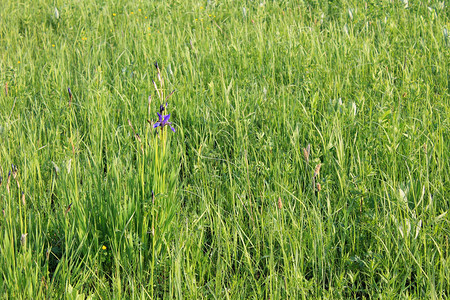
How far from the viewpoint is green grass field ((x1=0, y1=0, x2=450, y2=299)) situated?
5.43 feet

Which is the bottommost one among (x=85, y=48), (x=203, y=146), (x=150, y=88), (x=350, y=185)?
(x=350, y=185)

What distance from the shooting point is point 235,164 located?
2.22 m

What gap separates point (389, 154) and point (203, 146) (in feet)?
3.15

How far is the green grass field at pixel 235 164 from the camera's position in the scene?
5.43 ft

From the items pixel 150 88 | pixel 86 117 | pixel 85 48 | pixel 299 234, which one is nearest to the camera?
pixel 299 234

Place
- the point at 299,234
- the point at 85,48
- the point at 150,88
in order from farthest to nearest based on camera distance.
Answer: the point at 85,48 → the point at 150,88 → the point at 299,234

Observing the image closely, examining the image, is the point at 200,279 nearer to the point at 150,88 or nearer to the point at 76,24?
the point at 150,88

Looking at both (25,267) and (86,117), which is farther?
(86,117)

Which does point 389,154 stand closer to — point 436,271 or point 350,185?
point 350,185

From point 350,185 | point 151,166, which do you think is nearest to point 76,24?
point 151,166

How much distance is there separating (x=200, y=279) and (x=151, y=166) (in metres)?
0.51

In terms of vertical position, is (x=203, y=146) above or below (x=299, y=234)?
above

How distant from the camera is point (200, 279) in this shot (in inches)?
65.7

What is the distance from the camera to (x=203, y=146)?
2391 millimetres
